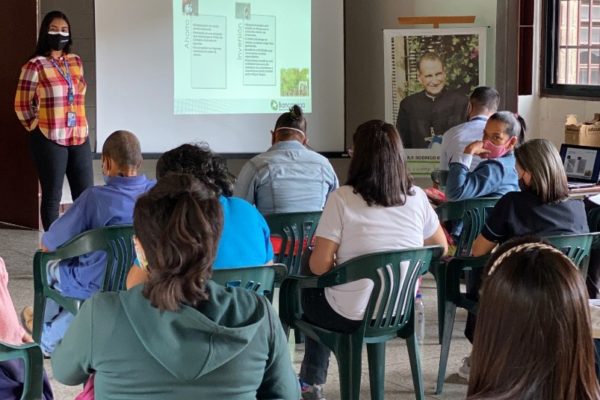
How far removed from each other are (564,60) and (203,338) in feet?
19.2

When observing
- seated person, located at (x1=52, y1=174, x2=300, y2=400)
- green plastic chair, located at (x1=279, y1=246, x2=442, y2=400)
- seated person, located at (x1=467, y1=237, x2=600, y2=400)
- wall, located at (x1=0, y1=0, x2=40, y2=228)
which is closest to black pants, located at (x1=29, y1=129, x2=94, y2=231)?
wall, located at (x1=0, y1=0, x2=40, y2=228)

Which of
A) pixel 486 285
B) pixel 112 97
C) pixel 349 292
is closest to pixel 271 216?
pixel 349 292

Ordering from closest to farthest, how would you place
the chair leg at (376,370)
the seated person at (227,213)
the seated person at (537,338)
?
the seated person at (537,338) → the seated person at (227,213) → the chair leg at (376,370)

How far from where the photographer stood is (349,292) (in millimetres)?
3535

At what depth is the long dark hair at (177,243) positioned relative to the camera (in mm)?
2139

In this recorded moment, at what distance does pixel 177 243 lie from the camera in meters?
2.15

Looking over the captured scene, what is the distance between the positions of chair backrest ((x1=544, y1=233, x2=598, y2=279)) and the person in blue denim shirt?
123cm

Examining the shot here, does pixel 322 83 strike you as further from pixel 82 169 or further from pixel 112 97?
pixel 82 169

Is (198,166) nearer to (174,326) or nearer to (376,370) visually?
(376,370)

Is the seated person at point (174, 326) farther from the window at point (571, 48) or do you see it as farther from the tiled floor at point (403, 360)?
the window at point (571, 48)

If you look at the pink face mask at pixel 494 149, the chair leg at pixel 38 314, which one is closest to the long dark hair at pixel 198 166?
the chair leg at pixel 38 314

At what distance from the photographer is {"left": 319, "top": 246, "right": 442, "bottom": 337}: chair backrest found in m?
3.44

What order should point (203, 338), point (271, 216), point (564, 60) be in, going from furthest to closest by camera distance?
point (564, 60)
point (271, 216)
point (203, 338)

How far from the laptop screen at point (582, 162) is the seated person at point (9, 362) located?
142 inches
